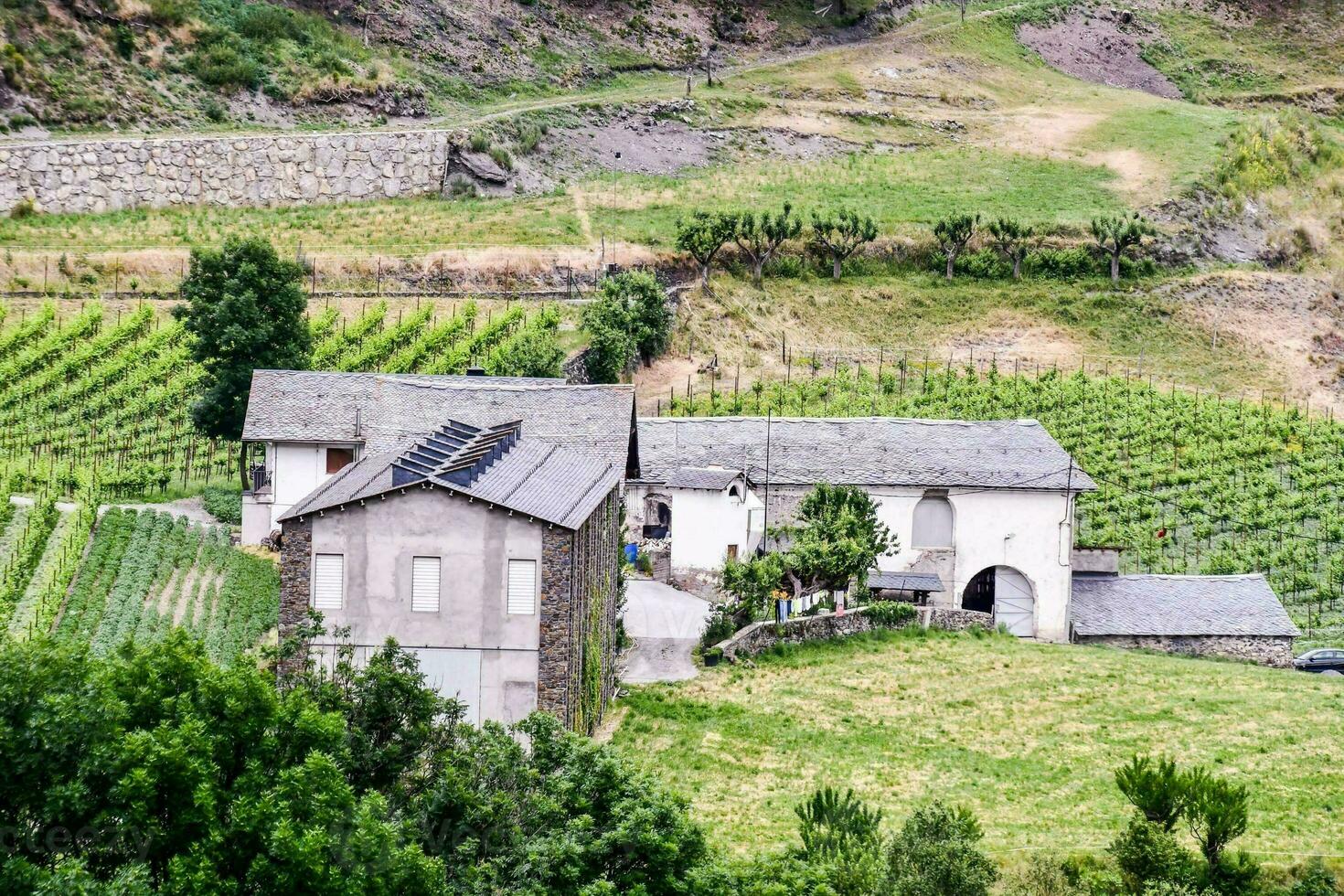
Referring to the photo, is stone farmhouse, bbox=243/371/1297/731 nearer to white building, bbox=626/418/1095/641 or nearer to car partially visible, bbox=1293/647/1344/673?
white building, bbox=626/418/1095/641

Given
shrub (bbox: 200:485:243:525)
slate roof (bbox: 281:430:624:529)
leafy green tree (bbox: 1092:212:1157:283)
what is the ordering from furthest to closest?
leafy green tree (bbox: 1092:212:1157:283) → shrub (bbox: 200:485:243:525) → slate roof (bbox: 281:430:624:529)

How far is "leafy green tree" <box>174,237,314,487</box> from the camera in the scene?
218ft

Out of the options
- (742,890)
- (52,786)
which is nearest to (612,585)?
(742,890)

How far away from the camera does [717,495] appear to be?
6288cm

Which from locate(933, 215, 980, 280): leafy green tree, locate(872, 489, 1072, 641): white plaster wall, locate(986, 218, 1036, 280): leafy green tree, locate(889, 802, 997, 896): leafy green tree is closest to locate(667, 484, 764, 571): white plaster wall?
locate(872, 489, 1072, 641): white plaster wall

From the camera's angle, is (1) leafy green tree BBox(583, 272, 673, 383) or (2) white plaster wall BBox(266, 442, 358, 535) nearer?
(2) white plaster wall BBox(266, 442, 358, 535)

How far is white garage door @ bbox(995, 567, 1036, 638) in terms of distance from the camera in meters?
65.4

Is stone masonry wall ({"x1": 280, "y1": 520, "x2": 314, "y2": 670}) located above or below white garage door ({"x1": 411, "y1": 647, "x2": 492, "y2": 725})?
above

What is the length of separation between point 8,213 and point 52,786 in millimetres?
71745

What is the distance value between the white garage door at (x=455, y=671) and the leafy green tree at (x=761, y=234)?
6045 cm

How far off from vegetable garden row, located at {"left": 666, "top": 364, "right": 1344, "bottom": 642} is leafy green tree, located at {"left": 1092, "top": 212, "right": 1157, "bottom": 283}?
1478cm

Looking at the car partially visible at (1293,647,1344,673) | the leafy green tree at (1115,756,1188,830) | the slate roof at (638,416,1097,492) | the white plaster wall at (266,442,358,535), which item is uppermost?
the slate roof at (638,416,1097,492)

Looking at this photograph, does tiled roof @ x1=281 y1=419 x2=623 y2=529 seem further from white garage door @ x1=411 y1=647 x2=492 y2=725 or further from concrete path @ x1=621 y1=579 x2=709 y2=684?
concrete path @ x1=621 y1=579 x2=709 y2=684

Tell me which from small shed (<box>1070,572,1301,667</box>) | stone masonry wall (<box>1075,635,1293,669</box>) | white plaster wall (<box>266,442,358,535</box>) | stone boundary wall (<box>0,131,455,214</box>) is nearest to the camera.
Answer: white plaster wall (<box>266,442,358,535</box>)
